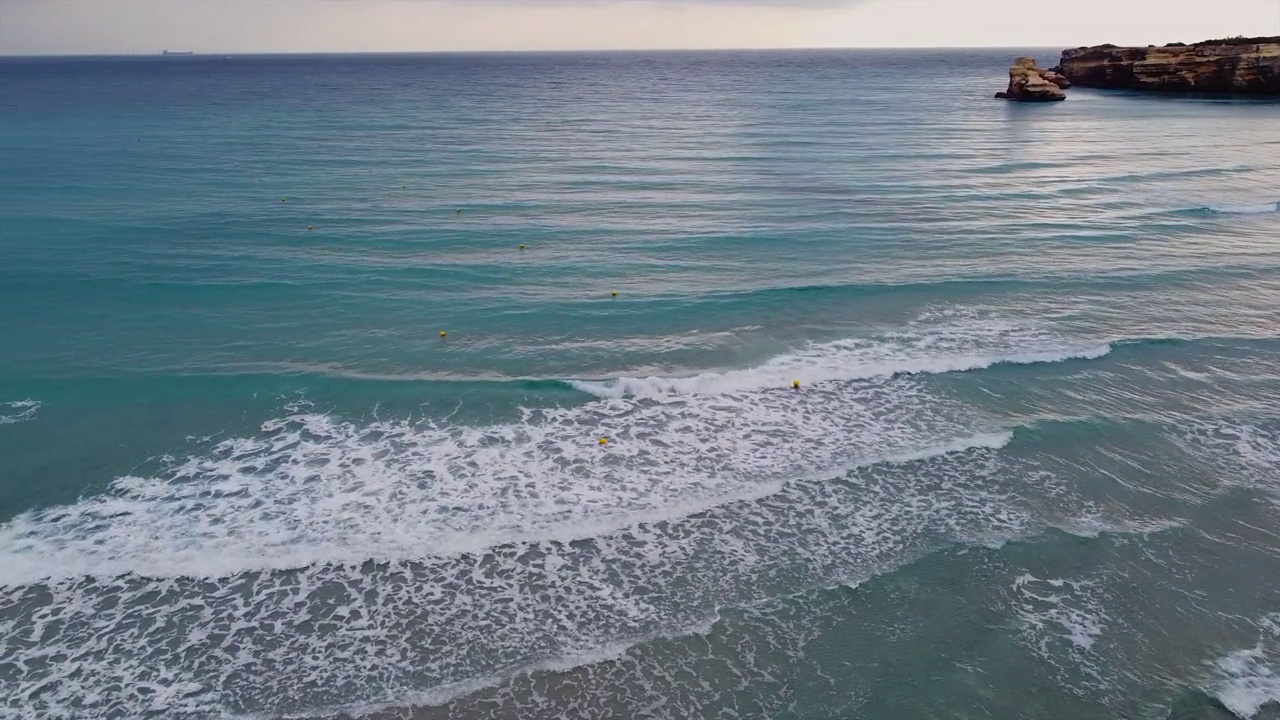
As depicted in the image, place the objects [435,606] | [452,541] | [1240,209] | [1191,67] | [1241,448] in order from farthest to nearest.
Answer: [1191,67] < [1240,209] < [1241,448] < [452,541] < [435,606]

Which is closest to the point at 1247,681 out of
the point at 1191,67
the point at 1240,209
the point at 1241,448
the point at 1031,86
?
the point at 1241,448

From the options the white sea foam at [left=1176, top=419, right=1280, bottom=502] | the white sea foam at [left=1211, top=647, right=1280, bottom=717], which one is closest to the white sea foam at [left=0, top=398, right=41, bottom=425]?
the white sea foam at [left=1211, top=647, right=1280, bottom=717]

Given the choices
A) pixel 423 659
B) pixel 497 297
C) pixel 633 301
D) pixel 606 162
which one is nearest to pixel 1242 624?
pixel 423 659

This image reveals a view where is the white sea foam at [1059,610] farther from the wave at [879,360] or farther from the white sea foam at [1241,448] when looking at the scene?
the wave at [879,360]

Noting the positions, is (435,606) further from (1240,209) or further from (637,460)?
(1240,209)

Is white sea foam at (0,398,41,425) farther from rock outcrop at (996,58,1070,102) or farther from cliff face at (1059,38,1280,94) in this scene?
cliff face at (1059,38,1280,94)

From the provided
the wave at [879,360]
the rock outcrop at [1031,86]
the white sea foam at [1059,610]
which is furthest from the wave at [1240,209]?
the rock outcrop at [1031,86]

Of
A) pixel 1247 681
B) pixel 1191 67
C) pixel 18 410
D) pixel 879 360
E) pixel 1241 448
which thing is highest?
pixel 1191 67
